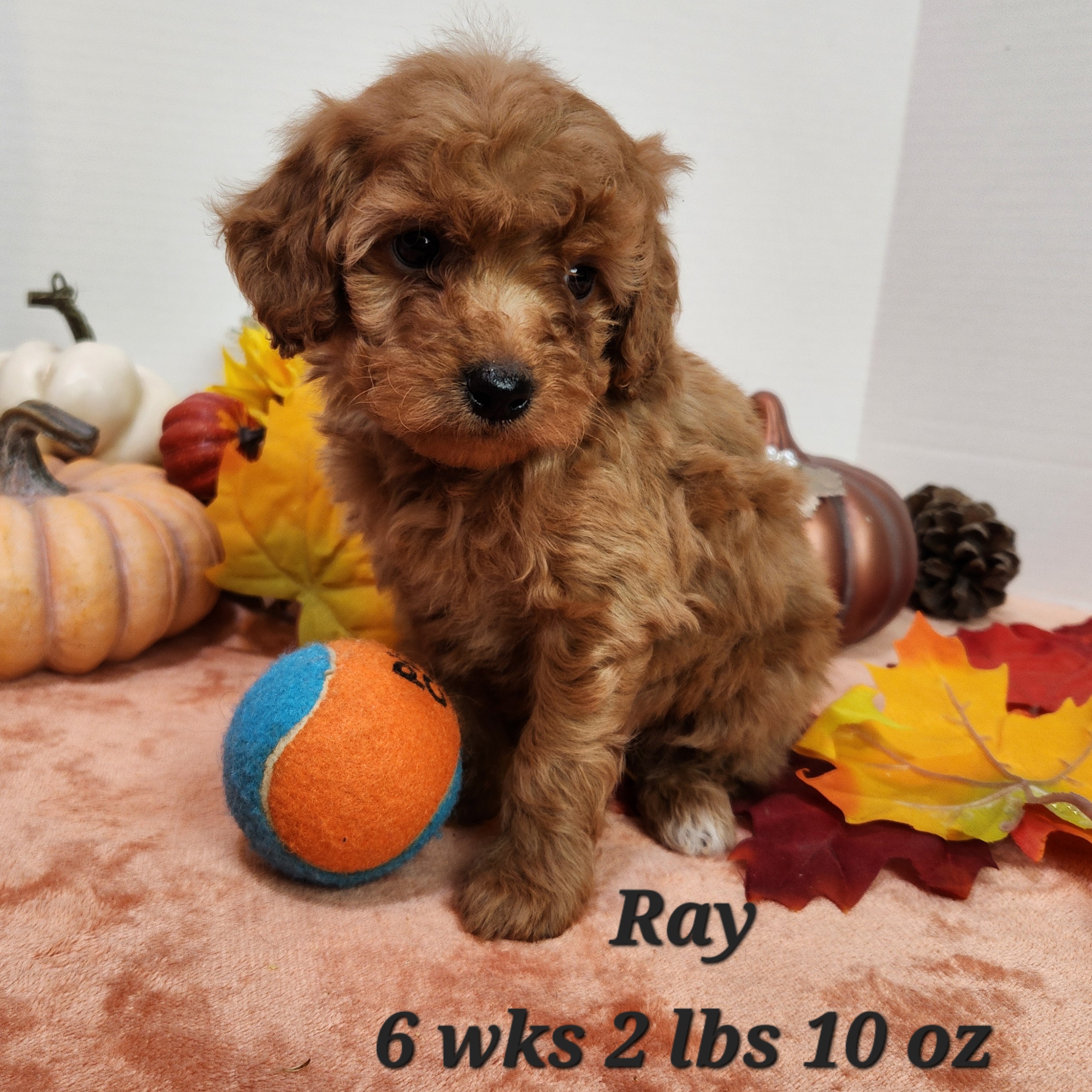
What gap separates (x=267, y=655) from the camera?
106 inches

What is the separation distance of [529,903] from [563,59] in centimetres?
294

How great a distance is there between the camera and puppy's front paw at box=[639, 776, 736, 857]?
1.85 meters

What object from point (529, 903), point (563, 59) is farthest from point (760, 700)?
point (563, 59)

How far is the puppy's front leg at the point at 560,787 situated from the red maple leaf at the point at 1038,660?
1234 millimetres

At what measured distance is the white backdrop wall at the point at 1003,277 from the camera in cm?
330

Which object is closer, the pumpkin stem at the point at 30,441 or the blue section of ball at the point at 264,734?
the blue section of ball at the point at 264,734

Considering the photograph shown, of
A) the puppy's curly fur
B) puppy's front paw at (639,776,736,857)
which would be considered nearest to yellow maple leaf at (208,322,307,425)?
the puppy's curly fur

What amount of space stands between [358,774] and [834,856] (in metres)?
0.93

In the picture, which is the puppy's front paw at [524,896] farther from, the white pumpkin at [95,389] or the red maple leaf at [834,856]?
the white pumpkin at [95,389]

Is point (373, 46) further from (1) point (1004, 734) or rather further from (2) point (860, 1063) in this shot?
(2) point (860, 1063)

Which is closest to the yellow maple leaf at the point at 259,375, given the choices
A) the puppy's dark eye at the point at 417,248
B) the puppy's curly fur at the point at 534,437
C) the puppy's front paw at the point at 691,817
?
the puppy's curly fur at the point at 534,437

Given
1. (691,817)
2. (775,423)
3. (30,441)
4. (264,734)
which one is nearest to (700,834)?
(691,817)

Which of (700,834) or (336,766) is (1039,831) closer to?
(700,834)

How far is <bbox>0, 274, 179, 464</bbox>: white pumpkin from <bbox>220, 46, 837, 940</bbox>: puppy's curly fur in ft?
4.63
